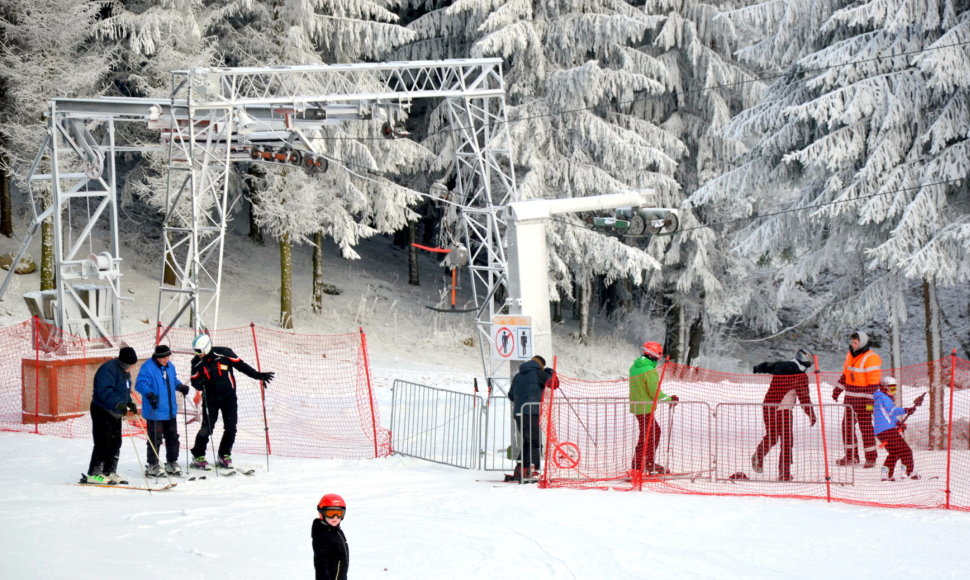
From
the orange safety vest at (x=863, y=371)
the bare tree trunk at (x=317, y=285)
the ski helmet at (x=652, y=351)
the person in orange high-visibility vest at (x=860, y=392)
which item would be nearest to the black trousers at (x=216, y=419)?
the ski helmet at (x=652, y=351)

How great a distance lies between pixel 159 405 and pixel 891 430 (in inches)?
329

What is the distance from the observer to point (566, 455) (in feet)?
40.7

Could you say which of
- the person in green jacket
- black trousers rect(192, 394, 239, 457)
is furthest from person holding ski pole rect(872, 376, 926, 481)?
black trousers rect(192, 394, 239, 457)

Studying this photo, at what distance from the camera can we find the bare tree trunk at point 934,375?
1354 cm

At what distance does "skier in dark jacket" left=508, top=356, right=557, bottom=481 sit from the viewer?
39.7ft

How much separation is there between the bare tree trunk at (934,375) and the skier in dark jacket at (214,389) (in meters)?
8.59

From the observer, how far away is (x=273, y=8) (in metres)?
27.8

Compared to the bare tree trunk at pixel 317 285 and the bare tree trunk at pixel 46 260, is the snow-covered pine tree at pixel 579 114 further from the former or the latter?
the bare tree trunk at pixel 46 260

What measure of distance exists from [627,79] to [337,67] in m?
11.3

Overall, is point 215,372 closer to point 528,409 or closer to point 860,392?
point 528,409

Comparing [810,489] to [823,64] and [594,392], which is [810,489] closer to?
[823,64]

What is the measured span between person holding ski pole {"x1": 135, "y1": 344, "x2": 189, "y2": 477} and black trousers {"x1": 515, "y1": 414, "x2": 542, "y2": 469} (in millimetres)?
4026

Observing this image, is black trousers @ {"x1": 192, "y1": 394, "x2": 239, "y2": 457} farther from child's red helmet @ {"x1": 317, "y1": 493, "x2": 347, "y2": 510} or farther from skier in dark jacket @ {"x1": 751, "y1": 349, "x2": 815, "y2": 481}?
child's red helmet @ {"x1": 317, "y1": 493, "x2": 347, "y2": 510}

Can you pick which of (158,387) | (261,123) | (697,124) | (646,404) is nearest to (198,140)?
(261,123)
